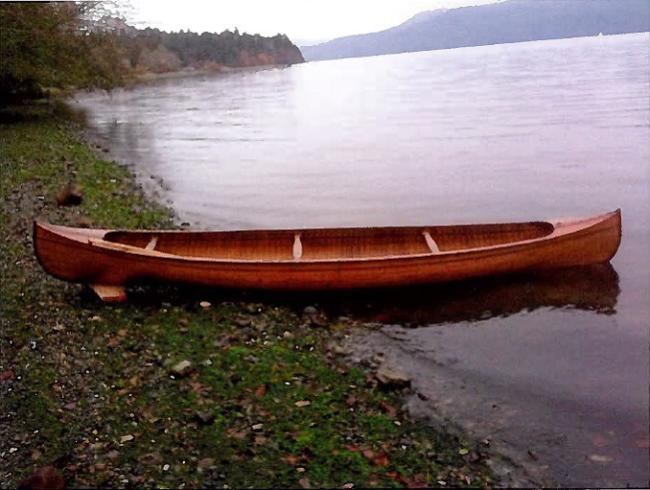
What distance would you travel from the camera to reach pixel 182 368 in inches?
320

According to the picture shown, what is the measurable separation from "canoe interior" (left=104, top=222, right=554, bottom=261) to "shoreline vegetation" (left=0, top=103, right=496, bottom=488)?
4.39ft

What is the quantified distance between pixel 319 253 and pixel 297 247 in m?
0.56

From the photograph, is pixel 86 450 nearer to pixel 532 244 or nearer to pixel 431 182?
pixel 532 244

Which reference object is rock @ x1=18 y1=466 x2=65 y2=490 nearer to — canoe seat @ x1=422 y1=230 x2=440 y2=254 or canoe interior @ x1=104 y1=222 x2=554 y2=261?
canoe interior @ x1=104 y1=222 x2=554 y2=261

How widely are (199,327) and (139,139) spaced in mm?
28092

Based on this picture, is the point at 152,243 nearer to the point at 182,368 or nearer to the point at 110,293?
the point at 110,293

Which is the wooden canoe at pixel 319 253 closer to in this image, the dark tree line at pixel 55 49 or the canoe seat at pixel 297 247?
the canoe seat at pixel 297 247

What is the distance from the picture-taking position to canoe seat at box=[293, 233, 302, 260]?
11651 mm

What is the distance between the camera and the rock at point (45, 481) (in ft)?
19.1

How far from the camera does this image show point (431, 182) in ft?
73.6

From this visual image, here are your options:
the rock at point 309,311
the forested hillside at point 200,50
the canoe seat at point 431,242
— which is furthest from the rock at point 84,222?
the forested hillside at point 200,50

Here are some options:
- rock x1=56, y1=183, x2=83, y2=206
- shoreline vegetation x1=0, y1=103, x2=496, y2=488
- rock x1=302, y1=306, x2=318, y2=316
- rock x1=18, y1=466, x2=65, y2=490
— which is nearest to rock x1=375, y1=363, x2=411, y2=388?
shoreline vegetation x1=0, y1=103, x2=496, y2=488

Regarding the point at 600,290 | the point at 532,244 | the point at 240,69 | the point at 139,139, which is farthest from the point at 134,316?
the point at 240,69

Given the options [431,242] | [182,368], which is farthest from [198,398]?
[431,242]
